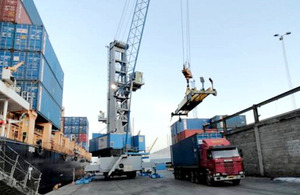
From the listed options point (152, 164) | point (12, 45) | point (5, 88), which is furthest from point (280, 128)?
point (12, 45)

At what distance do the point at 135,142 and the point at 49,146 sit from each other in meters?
11.8

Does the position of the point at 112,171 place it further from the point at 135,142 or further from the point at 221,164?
the point at 221,164

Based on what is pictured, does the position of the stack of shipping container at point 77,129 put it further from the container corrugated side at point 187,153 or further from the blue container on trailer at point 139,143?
the container corrugated side at point 187,153

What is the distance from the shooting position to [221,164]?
49.1 feet

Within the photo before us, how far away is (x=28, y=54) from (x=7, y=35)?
237 cm

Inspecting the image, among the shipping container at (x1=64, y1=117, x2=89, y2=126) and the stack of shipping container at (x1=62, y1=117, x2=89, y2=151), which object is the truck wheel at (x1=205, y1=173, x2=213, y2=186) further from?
the shipping container at (x1=64, y1=117, x2=89, y2=126)

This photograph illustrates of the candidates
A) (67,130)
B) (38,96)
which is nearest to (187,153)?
(38,96)

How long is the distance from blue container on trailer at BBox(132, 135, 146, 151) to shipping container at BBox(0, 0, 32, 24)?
18135mm

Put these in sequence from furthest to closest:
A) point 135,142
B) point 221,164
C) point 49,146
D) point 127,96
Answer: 1. point 127,96
2. point 135,142
3. point 49,146
4. point 221,164

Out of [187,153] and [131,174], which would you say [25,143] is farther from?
[131,174]

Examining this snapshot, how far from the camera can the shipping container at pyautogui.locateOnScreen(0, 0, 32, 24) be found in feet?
67.8

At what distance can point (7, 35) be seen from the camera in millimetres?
19484

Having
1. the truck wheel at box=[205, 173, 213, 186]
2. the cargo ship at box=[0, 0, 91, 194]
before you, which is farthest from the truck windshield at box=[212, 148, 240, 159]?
the cargo ship at box=[0, 0, 91, 194]

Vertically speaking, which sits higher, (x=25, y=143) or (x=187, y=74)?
(x=187, y=74)
